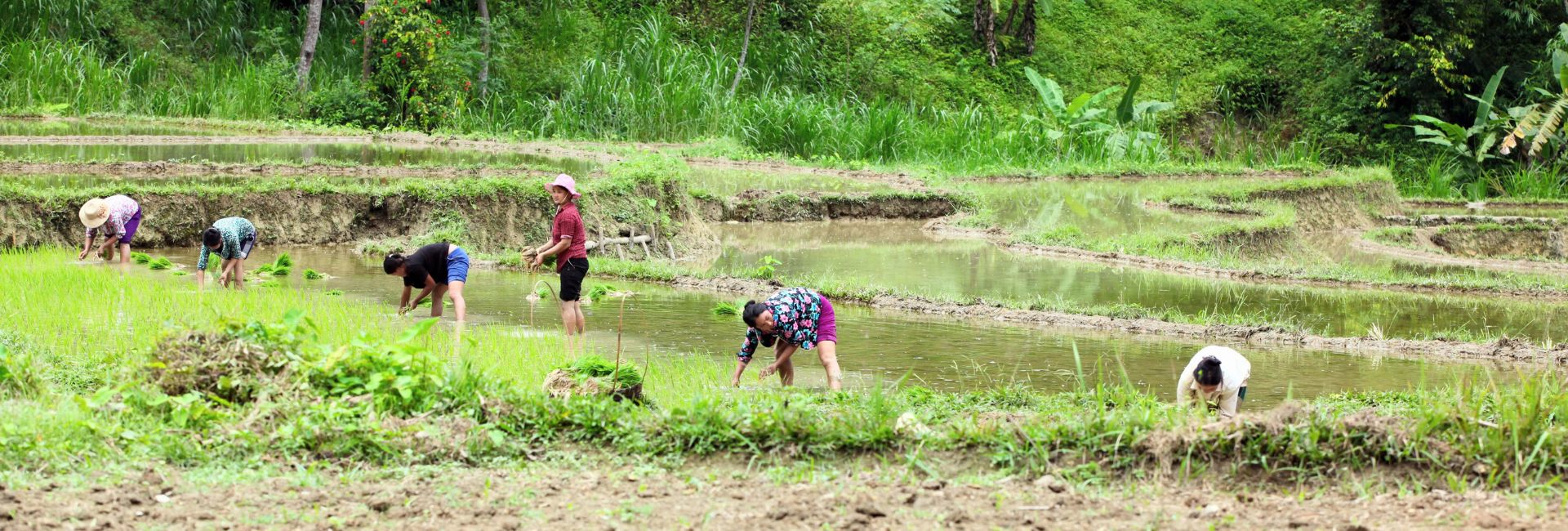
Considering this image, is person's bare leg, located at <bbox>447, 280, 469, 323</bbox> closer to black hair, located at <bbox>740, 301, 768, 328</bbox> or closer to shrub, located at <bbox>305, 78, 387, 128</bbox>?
black hair, located at <bbox>740, 301, 768, 328</bbox>

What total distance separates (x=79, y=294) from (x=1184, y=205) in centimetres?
1411

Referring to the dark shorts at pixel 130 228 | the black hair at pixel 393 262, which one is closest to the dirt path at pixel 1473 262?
the black hair at pixel 393 262

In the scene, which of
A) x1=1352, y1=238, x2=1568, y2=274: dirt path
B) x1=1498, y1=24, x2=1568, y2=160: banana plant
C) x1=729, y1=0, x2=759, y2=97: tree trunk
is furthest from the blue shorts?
x1=1498, y1=24, x2=1568, y2=160: banana plant

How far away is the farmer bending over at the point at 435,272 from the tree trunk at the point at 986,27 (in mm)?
22588

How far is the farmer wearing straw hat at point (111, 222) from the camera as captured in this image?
438 inches

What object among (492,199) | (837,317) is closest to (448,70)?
(492,199)

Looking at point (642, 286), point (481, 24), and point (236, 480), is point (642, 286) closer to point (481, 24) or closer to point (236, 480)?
point (236, 480)

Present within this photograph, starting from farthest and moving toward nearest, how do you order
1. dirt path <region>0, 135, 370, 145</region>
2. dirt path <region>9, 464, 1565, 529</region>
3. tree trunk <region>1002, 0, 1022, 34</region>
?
tree trunk <region>1002, 0, 1022, 34</region> → dirt path <region>0, 135, 370, 145</region> → dirt path <region>9, 464, 1565, 529</region>

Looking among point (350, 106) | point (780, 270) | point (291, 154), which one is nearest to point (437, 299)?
point (780, 270)

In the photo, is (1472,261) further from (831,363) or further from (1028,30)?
(1028,30)

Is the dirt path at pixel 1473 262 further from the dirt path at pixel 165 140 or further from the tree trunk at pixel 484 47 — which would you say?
the tree trunk at pixel 484 47

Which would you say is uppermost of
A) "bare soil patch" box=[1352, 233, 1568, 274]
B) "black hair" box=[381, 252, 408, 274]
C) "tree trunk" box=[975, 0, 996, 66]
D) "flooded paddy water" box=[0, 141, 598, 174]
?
"tree trunk" box=[975, 0, 996, 66]

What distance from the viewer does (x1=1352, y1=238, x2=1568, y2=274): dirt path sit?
15.3m

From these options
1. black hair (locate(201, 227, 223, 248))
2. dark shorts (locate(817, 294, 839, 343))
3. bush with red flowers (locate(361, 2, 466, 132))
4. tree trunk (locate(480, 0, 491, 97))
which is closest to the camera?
dark shorts (locate(817, 294, 839, 343))
